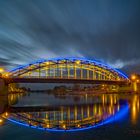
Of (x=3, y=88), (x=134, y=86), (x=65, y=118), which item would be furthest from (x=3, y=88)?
(x=134, y=86)

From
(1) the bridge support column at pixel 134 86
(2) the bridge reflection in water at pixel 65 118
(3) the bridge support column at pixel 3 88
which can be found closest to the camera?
(2) the bridge reflection in water at pixel 65 118

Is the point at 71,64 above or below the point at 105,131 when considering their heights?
above

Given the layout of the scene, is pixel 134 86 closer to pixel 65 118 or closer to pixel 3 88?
pixel 3 88

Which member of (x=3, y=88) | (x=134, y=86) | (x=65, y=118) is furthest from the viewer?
(x=134, y=86)

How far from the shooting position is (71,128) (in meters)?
22.8

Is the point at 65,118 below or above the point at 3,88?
below

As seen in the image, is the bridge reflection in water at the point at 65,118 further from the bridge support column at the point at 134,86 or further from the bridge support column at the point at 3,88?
the bridge support column at the point at 134,86

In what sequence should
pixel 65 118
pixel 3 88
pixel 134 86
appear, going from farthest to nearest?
pixel 134 86 < pixel 3 88 < pixel 65 118

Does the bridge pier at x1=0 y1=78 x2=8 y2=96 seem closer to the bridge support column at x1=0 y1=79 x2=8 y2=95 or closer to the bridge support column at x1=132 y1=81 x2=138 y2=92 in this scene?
the bridge support column at x1=0 y1=79 x2=8 y2=95

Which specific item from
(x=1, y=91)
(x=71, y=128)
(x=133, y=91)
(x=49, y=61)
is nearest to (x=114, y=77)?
(x=133, y=91)

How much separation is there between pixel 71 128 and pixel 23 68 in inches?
2913

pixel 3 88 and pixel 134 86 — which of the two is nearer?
pixel 3 88

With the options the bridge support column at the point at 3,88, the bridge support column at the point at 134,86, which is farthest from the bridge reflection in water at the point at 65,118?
the bridge support column at the point at 134,86

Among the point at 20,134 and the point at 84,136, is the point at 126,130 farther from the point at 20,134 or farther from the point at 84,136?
the point at 20,134
